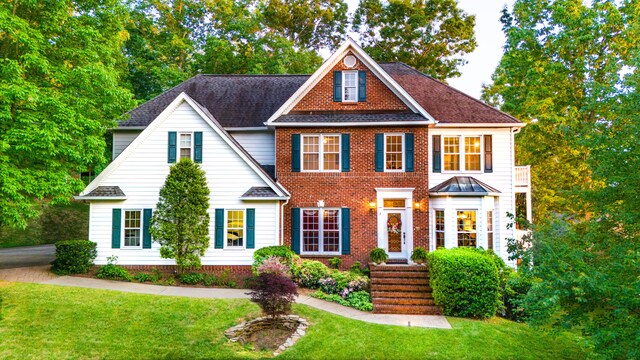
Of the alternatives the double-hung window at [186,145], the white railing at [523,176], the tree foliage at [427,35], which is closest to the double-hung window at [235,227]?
the double-hung window at [186,145]

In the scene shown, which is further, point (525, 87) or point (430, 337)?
point (525, 87)

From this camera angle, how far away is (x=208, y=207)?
14.0 m

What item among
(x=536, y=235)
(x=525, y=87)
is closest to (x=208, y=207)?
(x=536, y=235)

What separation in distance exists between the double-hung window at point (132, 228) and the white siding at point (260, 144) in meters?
5.34

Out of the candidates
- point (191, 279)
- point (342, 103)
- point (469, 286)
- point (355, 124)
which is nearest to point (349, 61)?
point (342, 103)

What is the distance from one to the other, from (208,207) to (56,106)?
19.5 ft

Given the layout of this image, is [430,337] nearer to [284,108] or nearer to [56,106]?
[284,108]

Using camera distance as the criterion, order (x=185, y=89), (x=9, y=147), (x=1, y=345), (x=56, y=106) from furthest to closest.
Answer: (x=185, y=89)
(x=56, y=106)
(x=9, y=147)
(x=1, y=345)

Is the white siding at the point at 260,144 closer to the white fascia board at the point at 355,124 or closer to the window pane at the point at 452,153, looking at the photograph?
the white fascia board at the point at 355,124

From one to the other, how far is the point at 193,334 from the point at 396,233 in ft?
30.4

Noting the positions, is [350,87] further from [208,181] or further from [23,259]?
[23,259]

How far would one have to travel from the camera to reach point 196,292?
12.3 metres

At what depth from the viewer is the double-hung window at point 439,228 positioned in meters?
15.4

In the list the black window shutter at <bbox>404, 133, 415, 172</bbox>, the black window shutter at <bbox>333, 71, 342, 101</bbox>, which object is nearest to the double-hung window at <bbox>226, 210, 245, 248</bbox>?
the black window shutter at <bbox>333, 71, 342, 101</bbox>
